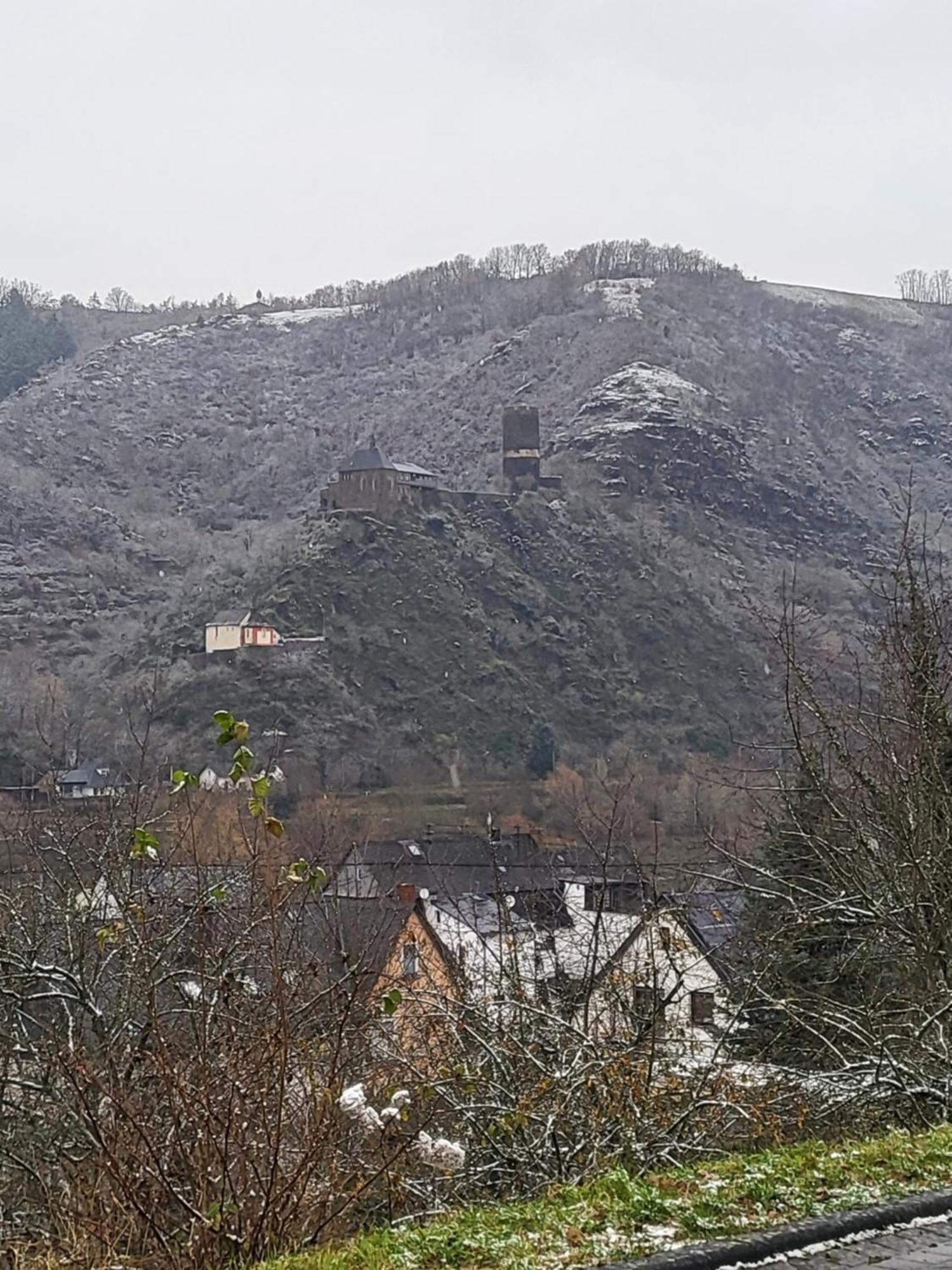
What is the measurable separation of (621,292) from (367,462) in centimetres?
6737

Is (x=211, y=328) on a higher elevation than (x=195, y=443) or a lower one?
higher

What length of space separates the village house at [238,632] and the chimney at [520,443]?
3167cm

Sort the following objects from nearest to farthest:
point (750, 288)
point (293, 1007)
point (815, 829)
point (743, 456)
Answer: point (293, 1007)
point (815, 829)
point (743, 456)
point (750, 288)

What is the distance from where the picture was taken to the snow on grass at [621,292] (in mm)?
145750

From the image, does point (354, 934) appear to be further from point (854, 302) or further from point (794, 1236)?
point (854, 302)

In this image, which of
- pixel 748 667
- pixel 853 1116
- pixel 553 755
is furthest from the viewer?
pixel 748 667

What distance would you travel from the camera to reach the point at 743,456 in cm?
11838

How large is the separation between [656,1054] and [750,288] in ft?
526

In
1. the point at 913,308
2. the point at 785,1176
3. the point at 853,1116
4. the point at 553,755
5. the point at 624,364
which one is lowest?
A: the point at 553,755

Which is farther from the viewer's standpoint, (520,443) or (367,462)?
(520,443)

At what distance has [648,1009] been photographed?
8.24 m

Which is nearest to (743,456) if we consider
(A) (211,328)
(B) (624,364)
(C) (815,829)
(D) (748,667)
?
(B) (624,364)

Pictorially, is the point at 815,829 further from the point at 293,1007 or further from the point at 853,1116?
the point at 293,1007

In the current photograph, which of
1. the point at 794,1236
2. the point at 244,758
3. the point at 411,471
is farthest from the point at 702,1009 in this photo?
the point at 411,471
